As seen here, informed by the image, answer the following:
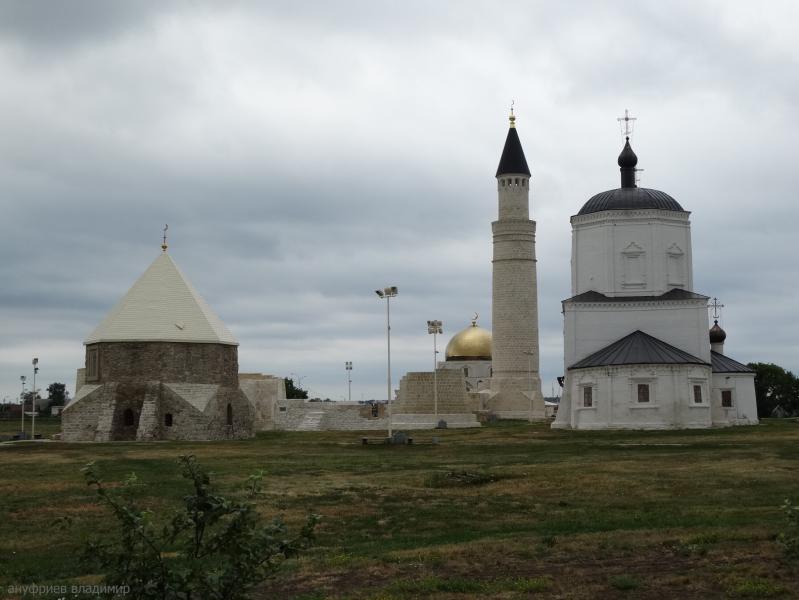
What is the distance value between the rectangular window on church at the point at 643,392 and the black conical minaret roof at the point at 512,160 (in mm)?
34204

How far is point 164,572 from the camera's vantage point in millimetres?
8109

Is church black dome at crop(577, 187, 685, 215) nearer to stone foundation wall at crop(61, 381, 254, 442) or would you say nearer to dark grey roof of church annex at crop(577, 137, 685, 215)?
dark grey roof of church annex at crop(577, 137, 685, 215)

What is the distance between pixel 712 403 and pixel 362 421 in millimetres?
23441

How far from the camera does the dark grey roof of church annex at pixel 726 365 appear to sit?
164 feet

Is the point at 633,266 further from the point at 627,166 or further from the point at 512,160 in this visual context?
the point at 512,160

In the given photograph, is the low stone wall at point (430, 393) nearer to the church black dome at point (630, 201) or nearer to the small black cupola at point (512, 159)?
the church black dome at point (630, 201)

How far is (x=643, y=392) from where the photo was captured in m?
46.3

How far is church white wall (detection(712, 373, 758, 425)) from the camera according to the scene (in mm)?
49375

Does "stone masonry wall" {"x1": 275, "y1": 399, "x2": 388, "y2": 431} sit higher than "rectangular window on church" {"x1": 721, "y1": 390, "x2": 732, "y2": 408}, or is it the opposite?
"rectangular window on church" {"x1": 721, "y1": 390, "x2": 732, "y2": 408}

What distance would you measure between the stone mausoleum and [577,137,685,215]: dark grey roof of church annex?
22171 mm

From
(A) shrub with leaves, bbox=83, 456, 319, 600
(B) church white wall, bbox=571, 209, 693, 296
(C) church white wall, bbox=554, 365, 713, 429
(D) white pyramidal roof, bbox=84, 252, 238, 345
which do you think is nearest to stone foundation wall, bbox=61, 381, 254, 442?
(D) white pyramidal roof, bbox=84, 252, 238, 345

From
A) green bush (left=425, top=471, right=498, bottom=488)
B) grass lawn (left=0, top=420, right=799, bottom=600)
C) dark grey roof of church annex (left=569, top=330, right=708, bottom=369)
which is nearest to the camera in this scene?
grass lawn (left=0, top=420, right=799, bottom=600)

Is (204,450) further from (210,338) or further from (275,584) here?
(275,584)

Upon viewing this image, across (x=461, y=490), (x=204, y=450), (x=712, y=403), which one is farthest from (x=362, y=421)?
(x=461, y=490)
